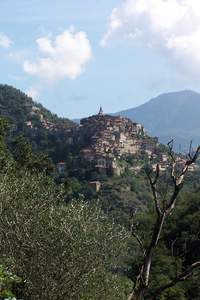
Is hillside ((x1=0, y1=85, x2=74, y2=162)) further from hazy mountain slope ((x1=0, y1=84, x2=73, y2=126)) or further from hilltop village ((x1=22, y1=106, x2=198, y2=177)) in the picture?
hilltop village ((x1=22, y1=106, x2=198, y2=177))

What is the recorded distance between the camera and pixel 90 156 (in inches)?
4422

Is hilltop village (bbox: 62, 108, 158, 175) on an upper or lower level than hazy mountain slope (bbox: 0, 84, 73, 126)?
lower

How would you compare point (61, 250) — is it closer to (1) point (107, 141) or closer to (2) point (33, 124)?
(1) point (107, 141)

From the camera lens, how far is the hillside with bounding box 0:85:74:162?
4852 inches

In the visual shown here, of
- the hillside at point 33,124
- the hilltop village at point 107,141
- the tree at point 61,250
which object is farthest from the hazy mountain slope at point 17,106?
the tree at point 61,250

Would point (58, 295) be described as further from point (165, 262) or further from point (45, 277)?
point (165, 262)

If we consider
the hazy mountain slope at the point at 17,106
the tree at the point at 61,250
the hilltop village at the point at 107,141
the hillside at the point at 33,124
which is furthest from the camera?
the hazy mountain slope at the point at 17,106

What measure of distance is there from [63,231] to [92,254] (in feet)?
3.50

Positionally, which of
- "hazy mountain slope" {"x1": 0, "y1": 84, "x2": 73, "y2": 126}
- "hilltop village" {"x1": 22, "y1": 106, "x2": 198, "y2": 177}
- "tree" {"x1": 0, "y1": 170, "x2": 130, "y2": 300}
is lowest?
"tree" {"x1": 0, "y1": 170, "x2": 130, "y2": 300}

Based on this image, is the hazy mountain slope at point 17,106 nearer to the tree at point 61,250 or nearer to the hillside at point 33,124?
the hillside at point 33,124

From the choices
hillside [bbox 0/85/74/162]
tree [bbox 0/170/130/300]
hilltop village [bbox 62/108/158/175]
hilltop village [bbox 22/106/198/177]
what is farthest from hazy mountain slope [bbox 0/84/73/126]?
tree [bbox 0/170/130/300]

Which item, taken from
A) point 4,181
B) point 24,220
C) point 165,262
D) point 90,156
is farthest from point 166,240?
point 90,156

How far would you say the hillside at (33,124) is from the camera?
123250mm

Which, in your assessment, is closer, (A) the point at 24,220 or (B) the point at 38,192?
(A) the point at 24,220
